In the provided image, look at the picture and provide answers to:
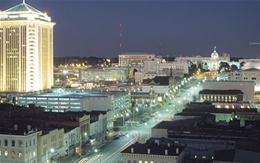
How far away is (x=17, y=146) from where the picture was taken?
1369 inches

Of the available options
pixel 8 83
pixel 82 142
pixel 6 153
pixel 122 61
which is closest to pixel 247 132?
pixel 82 142

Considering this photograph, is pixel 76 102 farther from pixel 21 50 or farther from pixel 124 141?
pixel 21 50

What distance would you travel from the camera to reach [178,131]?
4278cm

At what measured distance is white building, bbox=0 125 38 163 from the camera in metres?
34.6

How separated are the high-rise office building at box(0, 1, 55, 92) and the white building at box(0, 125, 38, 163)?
4998 cm

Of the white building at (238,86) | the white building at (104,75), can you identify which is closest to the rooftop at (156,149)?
the white building at (238,86)

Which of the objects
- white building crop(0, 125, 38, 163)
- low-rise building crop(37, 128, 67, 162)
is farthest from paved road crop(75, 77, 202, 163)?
white building crop(0, 125, 38, 163)

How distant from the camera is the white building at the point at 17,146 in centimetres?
3459

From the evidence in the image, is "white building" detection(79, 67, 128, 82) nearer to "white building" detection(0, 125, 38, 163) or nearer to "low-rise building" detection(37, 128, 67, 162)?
"low-rise building" detection(37, 128, 67, 162)

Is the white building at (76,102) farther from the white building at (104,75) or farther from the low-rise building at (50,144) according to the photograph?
the white building at (104,75)

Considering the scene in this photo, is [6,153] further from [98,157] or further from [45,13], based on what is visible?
[45,13]

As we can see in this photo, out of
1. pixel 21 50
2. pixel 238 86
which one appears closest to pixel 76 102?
pixel 21 50

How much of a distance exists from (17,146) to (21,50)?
52401 millimetres

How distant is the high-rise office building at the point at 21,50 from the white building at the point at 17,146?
164 ft
